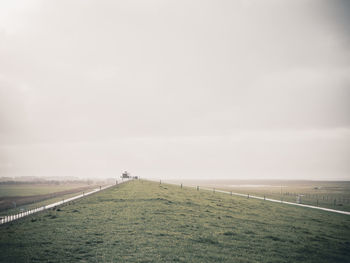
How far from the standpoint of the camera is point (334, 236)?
31.8 m

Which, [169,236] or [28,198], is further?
[28,198]

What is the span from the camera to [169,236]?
27312 mm

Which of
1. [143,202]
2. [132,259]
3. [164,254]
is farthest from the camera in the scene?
[143,202]

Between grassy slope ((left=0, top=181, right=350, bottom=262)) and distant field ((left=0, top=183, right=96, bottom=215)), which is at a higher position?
grassy slope ((left=0, top=181, right=350, bottom=262))

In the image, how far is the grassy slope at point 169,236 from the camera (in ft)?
72.4

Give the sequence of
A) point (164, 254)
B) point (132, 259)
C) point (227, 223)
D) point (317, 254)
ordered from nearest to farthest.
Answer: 1. point (132, 259)
2. point (164, 254)
3. point (317, 254)
4. point (227, 223)

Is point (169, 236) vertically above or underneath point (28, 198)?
above

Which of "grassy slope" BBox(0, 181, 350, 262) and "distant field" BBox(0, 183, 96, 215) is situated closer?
"grassy slope" BBox(0, 181, 350, 262)

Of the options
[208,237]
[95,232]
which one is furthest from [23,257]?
[208,237]

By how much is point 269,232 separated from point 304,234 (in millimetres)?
5110

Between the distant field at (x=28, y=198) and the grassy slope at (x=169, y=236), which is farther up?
the grassy slope at (x=169, y=236)

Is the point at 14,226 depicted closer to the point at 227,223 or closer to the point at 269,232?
the point at 227,223

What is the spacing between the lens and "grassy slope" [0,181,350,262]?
22.1 metres

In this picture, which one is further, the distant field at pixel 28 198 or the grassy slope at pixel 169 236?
the distant field at pixel 28 198
